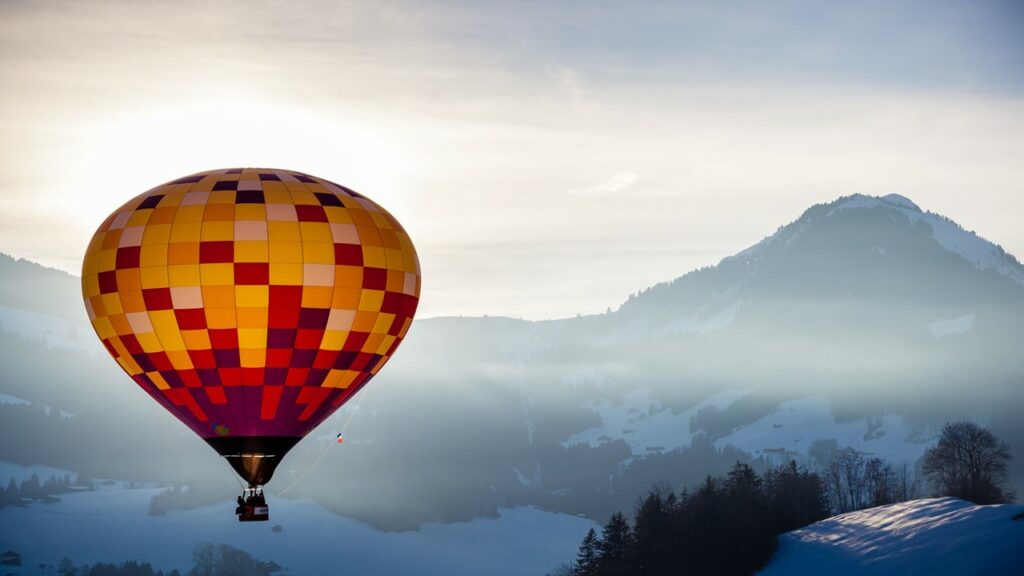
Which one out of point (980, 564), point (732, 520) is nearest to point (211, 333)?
point (980, 564)

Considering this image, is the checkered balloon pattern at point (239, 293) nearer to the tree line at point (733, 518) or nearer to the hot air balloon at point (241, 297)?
the hot air balloon at point (241, 297)

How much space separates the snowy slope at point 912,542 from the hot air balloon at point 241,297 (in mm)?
53959

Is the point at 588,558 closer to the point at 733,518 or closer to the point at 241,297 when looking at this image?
the point at 733,518

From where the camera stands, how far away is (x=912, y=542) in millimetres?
114125

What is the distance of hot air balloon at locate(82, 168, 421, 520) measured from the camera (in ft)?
211

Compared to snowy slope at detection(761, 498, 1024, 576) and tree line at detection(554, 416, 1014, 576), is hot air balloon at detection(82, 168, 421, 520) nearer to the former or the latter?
snowy slope at detection(761, 498, 1024, 576)

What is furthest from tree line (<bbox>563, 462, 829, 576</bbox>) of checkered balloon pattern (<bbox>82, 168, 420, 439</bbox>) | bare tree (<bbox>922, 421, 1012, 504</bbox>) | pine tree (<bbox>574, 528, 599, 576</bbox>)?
checkered balloon pattern (<bbox>82, 168, 420, 439</bbox>)

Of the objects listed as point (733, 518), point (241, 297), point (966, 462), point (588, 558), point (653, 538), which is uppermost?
point (241, 297)

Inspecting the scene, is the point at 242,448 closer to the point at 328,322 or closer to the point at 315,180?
the point at 328,322


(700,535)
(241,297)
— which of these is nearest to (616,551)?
(700,535)

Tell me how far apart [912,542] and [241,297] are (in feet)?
225

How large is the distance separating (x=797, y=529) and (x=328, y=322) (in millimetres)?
82115

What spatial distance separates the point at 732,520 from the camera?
424 feet

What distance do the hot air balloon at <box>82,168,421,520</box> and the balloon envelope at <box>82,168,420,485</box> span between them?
0.15 feet
